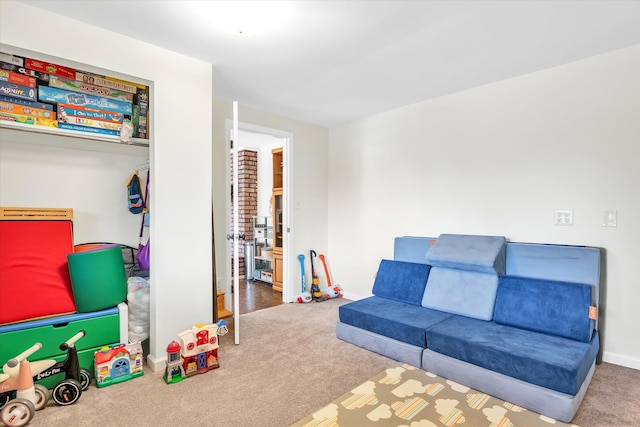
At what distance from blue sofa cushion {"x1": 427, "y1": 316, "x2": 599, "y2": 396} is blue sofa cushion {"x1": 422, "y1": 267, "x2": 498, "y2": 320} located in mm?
159

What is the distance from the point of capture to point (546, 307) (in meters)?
2.48

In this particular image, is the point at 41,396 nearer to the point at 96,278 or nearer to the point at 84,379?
the point at 84,379

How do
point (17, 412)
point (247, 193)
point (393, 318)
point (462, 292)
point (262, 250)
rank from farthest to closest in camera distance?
point (247, 193)
point (262, 250)
point (462, 292)
point (393, 318)
point (17, 412)

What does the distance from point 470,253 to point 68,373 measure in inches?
128

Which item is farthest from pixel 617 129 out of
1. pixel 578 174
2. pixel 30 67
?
pixel 30 67

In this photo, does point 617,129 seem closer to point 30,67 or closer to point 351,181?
point 351,181

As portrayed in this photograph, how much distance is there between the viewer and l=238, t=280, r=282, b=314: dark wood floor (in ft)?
14.0

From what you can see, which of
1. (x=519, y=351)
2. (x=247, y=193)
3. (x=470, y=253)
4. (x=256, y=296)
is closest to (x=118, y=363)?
(x=256, y=296)

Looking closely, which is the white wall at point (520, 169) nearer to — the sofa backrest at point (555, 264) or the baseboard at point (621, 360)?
the baseboard at point (621, 360)

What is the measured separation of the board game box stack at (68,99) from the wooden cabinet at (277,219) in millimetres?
2514

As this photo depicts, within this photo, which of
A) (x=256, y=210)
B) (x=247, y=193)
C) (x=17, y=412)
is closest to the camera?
(x=17, y=412)

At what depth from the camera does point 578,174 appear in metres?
2.79

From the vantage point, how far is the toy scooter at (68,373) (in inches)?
80.0

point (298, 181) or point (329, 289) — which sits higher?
point (298, 181)
